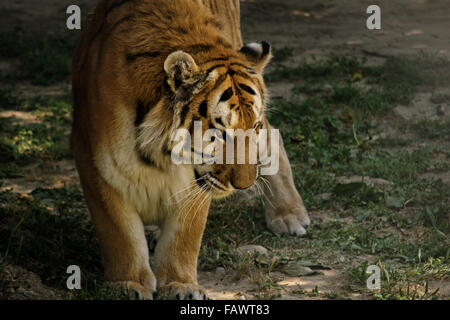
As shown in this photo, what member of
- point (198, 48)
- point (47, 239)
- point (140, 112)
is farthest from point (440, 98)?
point (47, 239)

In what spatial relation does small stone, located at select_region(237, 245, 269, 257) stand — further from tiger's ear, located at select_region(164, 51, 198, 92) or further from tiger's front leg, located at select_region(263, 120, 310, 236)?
tiger's ear, located at select_region(164, 51, 198, 92)

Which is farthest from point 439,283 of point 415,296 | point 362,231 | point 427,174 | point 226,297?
point 427,174

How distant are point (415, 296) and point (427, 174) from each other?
2.21 m

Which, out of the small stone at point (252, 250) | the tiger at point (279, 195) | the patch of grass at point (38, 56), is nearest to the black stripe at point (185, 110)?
the small stone at point (252, 250)

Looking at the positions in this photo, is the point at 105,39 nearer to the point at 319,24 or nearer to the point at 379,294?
the point at 379,294

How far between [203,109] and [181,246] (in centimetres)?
95

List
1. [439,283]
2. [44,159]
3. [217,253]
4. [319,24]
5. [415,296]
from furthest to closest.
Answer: [319,24] < [44,159] < [217,253] < [439,283] < [415,296]

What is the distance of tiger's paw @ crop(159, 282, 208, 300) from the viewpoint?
3.78 m

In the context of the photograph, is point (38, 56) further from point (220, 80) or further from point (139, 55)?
point (220, 80)

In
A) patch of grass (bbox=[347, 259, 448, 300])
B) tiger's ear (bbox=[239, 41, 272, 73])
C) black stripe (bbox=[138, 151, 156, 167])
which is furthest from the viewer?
tiger's ear (bbox=[239, 41, 272, 73])

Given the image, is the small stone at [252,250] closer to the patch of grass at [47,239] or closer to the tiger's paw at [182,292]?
the tiger's paw at [182,292]

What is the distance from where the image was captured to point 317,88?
753 cm

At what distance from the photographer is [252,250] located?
15.1ft

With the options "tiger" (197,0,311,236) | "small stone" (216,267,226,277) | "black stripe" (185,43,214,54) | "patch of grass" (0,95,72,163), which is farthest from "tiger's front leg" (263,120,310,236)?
"patch of grass" (0,95,72,163)
